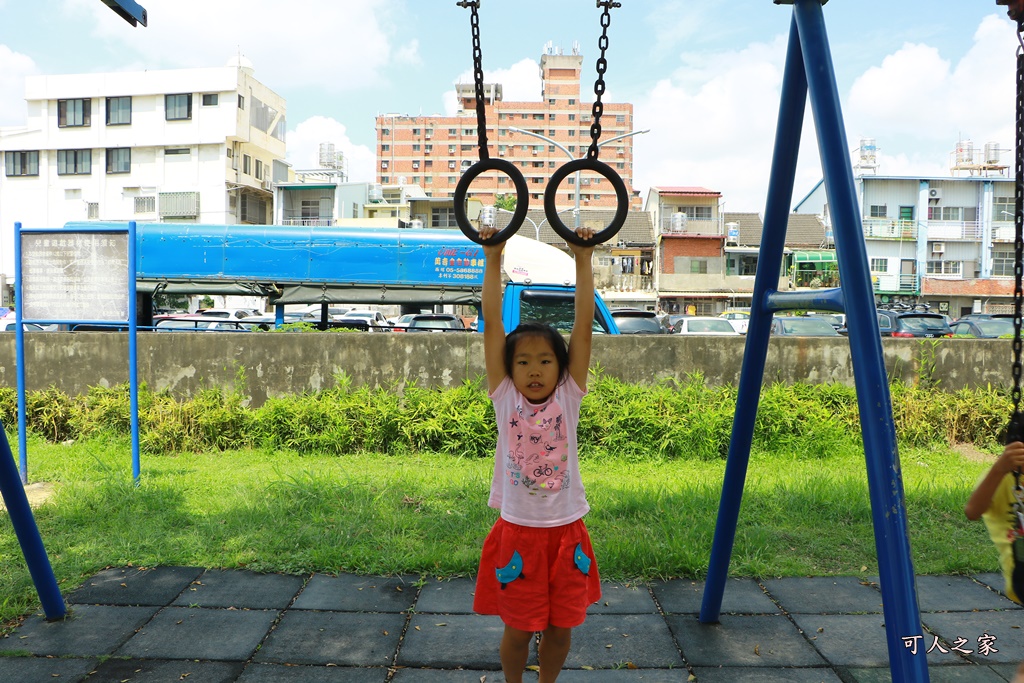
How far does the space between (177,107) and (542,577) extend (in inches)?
1711

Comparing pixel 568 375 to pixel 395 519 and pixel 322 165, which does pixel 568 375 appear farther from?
pixel 322 165

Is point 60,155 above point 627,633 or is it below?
above

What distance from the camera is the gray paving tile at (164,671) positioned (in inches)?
112

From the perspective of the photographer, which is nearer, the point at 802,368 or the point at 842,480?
the point at 842,480

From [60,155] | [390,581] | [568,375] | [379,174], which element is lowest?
[390,581]

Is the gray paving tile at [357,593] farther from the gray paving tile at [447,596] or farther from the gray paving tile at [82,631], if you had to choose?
the gray paving tile at [82,631]

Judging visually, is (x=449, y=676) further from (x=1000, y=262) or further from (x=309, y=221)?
(x=1000, y=262)

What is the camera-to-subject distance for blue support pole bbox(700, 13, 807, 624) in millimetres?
2980

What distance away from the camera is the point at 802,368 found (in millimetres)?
7242

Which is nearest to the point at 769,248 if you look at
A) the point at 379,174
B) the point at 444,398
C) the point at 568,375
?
the point at 568,375

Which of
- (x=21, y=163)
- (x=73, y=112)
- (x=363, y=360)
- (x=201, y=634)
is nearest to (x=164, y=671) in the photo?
(x=201, y=634)

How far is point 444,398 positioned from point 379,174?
9148cm

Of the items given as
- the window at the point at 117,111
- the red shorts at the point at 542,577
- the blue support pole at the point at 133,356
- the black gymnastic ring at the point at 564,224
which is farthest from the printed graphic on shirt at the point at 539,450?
the window at the point at 117,111

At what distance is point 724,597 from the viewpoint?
12.0ft
